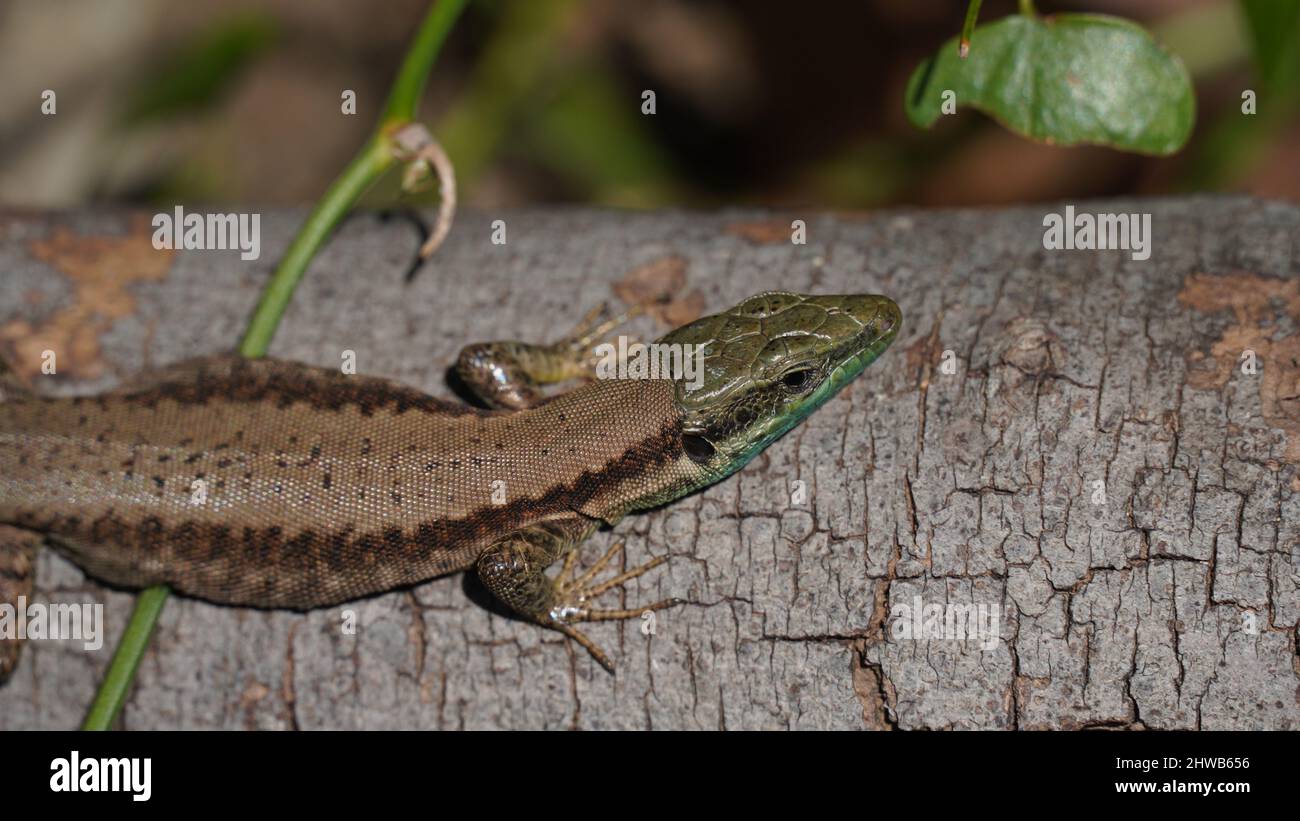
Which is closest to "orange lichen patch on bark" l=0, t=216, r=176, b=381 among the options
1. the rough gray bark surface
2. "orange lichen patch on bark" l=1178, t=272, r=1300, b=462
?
the rough gray bark surface

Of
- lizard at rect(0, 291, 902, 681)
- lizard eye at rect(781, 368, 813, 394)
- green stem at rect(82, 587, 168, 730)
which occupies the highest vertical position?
lizard eye at rect(781, 368, 813, 394)

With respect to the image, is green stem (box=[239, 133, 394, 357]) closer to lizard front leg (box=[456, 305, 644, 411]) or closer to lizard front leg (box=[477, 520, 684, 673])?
lizard front leg (box=[456, 305, 644, 411])

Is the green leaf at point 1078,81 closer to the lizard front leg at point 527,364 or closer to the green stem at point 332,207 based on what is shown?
the lizard front leg at point 527,364

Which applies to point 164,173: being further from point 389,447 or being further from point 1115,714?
point 1115,714

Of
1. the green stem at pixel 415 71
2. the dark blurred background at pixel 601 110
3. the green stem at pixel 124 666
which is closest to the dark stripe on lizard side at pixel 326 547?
the green stem at pixel 124 666

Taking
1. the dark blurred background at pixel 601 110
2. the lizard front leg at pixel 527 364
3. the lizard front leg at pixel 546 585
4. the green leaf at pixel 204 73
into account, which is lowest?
the lizard front leg at pixel 546 585

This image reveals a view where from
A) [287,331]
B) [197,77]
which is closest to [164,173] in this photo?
[197,77]
